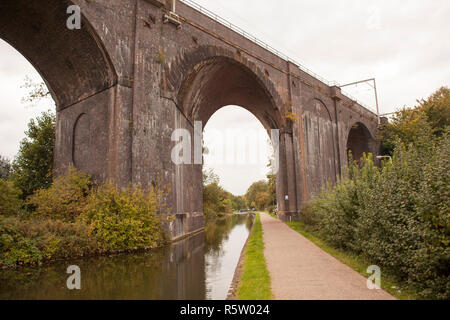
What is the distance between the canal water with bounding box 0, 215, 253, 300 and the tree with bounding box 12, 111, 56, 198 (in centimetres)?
1091

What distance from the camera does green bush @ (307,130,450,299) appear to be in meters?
4.53

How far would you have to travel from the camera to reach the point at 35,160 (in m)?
17.9

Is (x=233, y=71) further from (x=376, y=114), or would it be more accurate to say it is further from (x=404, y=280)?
(x=376, y=114)

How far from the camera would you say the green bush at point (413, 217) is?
14.9 ft

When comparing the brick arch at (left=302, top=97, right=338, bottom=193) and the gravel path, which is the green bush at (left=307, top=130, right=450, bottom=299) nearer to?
the gravel path

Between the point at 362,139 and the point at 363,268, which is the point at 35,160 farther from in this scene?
the point at 362,139

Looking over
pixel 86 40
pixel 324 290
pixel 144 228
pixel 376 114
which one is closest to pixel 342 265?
pixel 324 290

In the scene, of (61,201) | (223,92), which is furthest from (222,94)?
(61,201)

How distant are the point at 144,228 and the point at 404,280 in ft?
26.2

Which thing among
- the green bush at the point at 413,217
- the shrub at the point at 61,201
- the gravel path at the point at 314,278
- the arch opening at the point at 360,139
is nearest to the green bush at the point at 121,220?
the shrub at the point at 61,201

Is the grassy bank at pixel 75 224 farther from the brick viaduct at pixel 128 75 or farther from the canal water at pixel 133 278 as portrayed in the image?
the brick viaduct at pixel 128 75

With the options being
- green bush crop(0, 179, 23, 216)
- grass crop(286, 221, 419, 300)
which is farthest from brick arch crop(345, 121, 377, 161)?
green bush crop(0, 179, 23, 216)

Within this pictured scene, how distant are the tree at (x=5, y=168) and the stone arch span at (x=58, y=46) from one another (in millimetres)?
9115

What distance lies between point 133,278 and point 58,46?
10.6m
